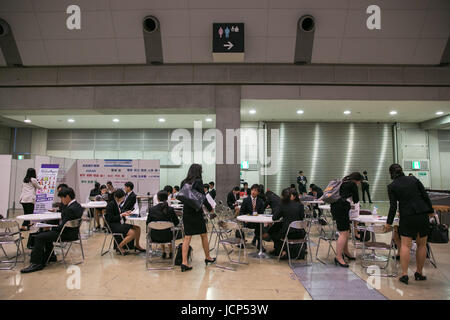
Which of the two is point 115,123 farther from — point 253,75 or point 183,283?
point 183,283

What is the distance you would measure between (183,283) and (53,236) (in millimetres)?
2421

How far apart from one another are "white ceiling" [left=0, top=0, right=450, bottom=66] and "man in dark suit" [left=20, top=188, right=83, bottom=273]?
6816 mm

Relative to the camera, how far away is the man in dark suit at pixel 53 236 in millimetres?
4371

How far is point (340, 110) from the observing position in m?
Result: 11.7

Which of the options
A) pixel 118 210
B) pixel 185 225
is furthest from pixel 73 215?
pixel 185 225

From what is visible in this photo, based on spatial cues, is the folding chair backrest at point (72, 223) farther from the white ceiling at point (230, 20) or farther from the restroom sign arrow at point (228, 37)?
the white ceiling at point (230, 20)

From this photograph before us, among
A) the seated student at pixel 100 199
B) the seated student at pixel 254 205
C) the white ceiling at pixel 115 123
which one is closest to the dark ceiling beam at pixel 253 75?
the white ceiling at pixel 115 123

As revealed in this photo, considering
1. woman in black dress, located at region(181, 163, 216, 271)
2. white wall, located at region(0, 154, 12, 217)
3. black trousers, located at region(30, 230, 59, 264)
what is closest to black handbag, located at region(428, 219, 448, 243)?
woman in black dress, located at region(181, 163, 216, 271)

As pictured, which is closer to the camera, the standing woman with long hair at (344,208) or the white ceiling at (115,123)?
the standing woman with long hair at (344,208)

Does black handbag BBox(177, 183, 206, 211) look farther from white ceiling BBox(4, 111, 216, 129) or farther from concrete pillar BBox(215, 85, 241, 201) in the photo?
white ceiling BBox(4, 111, 216, 129)

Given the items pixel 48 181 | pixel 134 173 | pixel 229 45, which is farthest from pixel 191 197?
pixel 48 181

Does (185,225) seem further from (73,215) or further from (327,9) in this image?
(327,9)

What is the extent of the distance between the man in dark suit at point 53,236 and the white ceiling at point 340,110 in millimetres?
7429

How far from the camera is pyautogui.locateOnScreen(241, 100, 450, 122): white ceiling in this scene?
10.5 metres
